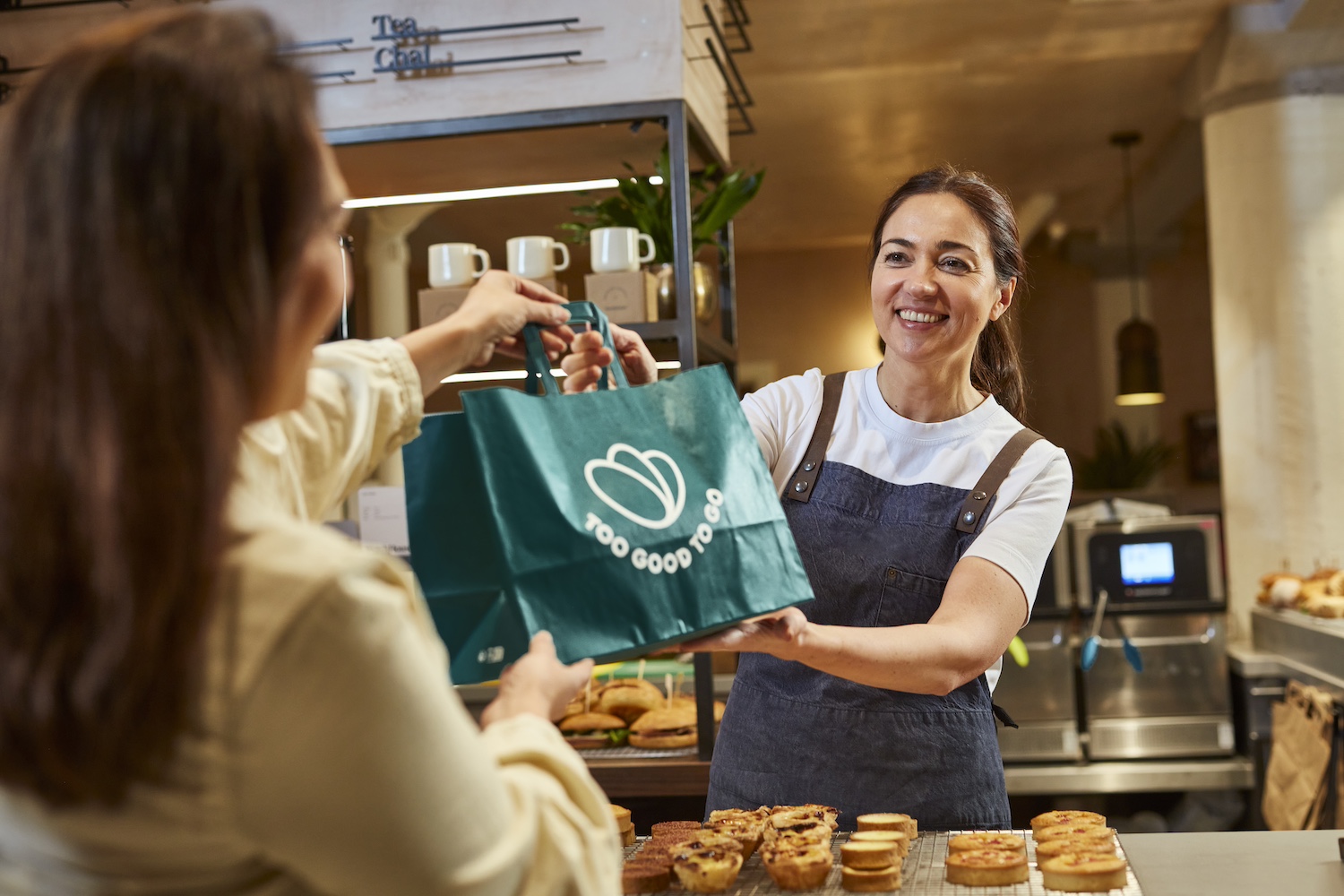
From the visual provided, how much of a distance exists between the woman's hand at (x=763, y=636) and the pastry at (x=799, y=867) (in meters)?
0.21

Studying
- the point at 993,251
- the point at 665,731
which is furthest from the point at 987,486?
the point at 665,731

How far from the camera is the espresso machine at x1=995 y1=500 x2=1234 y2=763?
4.39m

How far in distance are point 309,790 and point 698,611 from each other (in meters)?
0.61

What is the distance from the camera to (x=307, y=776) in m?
0.56

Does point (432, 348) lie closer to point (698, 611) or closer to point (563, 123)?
point (698, 611)

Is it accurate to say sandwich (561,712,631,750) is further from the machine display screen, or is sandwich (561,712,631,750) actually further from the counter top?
the machine display screen

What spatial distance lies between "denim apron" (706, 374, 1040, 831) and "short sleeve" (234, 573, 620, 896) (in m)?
1.04

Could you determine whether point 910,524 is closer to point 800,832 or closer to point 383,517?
point 800,832

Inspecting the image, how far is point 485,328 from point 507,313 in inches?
1.2

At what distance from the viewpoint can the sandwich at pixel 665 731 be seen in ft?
10.2

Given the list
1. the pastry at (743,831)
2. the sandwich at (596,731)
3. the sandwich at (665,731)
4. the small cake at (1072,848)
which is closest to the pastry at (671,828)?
the pastry at (743,831)

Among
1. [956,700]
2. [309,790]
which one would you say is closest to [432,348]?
[309,790]

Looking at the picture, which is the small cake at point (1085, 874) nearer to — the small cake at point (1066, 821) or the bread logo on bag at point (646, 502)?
the small cake at point (1066, 821)

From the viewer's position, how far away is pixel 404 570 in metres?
0.64
